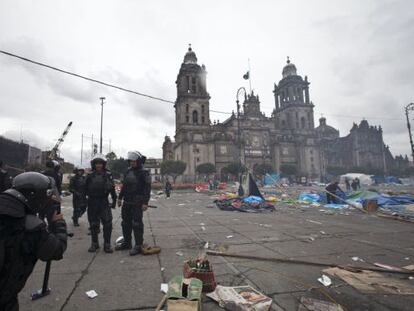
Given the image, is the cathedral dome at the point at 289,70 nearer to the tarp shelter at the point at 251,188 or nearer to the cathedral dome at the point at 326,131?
the cathedral dome at the point at 326,131

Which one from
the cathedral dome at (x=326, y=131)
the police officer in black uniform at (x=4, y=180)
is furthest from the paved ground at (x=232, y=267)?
the cathedral dome at (x=326, y=131)

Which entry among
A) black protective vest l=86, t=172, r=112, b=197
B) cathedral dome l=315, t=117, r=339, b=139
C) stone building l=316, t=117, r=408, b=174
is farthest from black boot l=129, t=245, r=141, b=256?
cathedral dome l=315, t=117, r=339, b=139

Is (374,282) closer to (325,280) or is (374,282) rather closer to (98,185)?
(325,280)

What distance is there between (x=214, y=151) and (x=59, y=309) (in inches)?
2620

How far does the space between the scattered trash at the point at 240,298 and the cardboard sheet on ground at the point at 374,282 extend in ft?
4.32

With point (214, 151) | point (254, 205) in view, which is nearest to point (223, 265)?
point (254, 205)

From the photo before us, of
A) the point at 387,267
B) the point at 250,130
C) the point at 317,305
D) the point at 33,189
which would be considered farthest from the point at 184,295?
the point at 250,130

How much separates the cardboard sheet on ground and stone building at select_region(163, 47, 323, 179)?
57962mm

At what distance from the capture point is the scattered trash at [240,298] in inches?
101

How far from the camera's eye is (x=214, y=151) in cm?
6900

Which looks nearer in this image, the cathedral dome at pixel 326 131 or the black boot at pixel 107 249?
the black boot at pixel 107 249

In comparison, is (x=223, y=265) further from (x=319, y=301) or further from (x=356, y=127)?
(x=356, y=127)

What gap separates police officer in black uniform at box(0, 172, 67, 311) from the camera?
5.69 feet

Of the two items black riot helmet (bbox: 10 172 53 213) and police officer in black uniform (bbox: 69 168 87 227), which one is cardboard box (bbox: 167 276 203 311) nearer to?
black riot helmet (bbox: 10 172 53 213)
